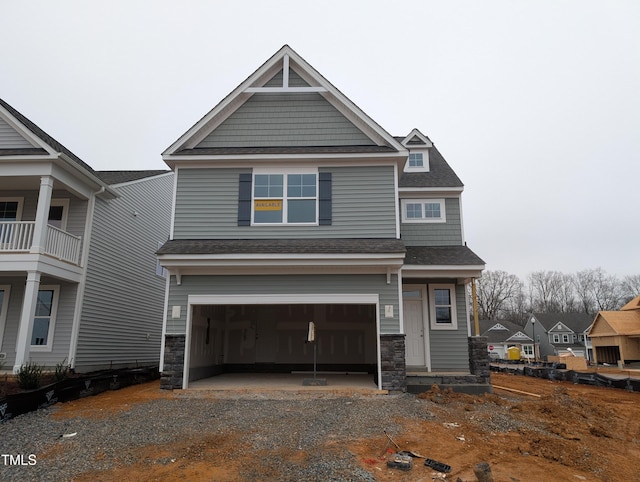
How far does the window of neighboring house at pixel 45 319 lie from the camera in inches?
507

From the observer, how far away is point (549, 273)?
3095 inches

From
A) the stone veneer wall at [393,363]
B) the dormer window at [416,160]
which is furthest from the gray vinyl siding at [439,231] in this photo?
the stone veneer wall at [393,363]

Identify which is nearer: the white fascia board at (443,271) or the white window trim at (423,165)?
the white fascia board at (443,271)

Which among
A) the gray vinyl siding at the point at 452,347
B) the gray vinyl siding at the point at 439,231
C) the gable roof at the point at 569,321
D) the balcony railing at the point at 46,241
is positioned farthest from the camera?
the gable roof at the point at 569,321

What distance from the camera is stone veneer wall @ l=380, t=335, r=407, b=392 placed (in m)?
10.3

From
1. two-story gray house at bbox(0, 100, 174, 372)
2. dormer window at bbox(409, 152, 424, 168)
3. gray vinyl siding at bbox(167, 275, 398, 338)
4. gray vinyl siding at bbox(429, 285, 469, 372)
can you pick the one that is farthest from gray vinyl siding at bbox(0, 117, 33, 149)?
gray vinyl siding at bbox(429, 285, 469, 372)

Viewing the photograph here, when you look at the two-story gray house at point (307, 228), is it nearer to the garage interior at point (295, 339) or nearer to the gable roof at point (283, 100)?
the gable roof at point (283, 100)

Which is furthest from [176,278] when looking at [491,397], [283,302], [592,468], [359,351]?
[592,468]

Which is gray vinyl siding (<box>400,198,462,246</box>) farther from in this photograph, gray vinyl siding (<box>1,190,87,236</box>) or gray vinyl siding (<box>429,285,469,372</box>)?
gray vinyl siding (<box>1,190,87,236</box>)

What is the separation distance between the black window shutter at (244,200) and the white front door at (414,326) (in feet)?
17.2

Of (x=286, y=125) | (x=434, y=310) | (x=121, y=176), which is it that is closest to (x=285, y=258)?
(x=286, y=125)

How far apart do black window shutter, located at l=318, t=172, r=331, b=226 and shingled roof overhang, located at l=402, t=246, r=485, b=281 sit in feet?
8.65

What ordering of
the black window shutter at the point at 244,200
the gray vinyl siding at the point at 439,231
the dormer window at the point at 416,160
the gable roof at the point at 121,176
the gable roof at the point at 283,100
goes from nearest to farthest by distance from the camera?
the black window shutter at the point at 244,200 → the gable roof at the point at 283,100 → the gray vinyl siding at the point at 439,231 → the dormer window at the point at 416,160 → the gable roof at the point at 121,176

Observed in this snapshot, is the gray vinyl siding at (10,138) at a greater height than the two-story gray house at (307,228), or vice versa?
the gray vinyl siding at (10,138)
